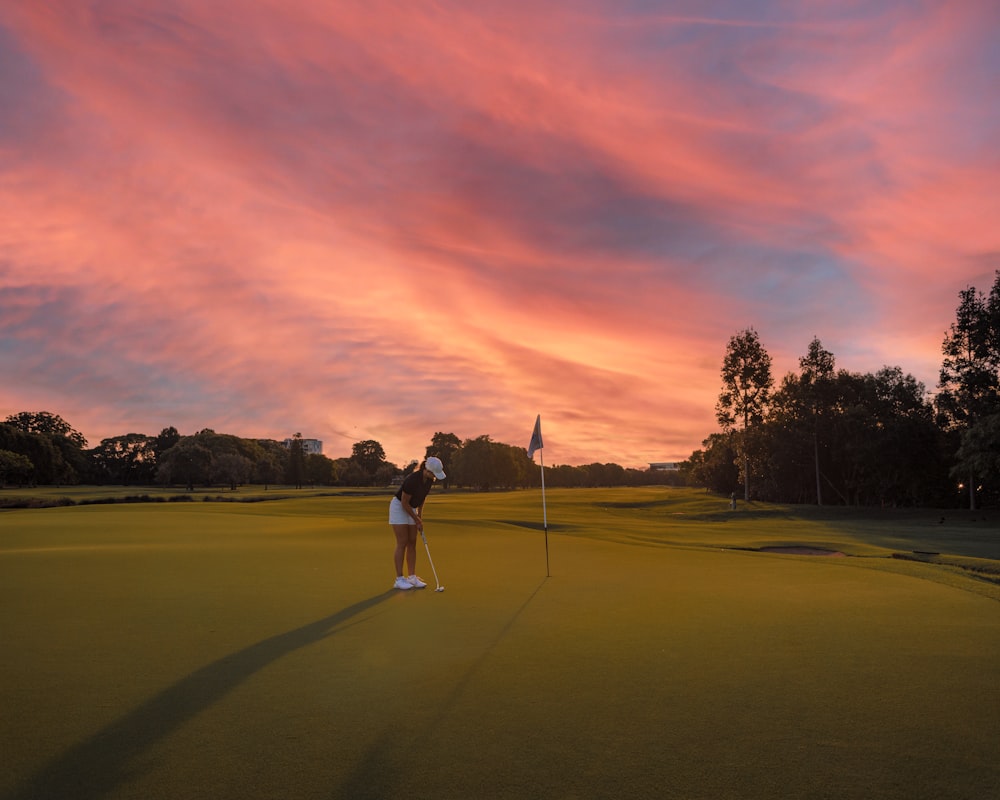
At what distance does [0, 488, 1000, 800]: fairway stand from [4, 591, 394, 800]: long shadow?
2cm

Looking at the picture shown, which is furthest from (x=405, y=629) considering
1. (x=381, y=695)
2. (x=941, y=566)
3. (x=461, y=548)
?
(x=941, y=566)

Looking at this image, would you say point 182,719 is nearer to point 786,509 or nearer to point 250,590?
point 250,590

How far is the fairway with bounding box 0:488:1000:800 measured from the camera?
4559 millimetres

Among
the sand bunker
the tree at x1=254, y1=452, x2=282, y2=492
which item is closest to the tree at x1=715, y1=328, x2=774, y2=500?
the sand bunker

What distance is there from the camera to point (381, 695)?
6156mm

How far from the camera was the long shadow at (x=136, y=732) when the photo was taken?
4.41 meters

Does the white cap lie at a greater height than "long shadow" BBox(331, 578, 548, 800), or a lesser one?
greater

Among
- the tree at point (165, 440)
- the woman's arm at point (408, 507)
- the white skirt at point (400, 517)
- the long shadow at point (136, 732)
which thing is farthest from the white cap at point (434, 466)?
the tree at point (165, 440)

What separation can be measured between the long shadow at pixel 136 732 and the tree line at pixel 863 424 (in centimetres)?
6303

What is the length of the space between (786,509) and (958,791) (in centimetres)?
5819

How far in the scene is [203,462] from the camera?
366ft

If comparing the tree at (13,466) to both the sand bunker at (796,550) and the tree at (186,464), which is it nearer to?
the tree at (186,464)

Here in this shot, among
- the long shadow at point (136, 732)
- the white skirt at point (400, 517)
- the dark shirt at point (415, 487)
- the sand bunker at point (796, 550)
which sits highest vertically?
the dark shirt at point (415, 487)

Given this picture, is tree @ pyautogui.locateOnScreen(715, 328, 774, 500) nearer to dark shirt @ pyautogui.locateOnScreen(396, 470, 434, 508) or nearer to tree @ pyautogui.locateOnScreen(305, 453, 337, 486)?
dark shirt @ pyautogui.locateOnScreen(396, 470, 434, 508)
